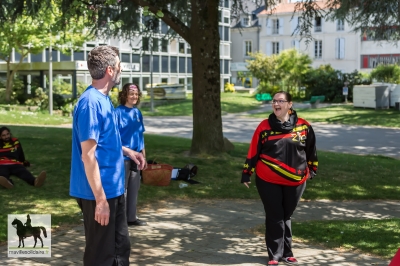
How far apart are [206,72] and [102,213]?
9.10 m

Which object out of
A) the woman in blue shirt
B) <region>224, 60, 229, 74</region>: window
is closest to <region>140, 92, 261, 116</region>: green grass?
<region>224, 60, 229, 74</region>: window

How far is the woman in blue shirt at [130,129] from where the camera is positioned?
7473mm

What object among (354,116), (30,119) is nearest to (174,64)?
(354,116)

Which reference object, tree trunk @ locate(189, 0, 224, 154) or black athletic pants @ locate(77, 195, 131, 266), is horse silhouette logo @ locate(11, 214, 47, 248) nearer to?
black athletic pants @ locate(77, 195, 131, 266)

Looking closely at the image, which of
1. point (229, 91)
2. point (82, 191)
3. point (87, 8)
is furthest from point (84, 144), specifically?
point (229, 91)

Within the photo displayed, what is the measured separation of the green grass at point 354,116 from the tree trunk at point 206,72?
18.0 m

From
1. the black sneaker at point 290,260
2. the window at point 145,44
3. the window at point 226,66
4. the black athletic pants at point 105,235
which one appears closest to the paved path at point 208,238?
the black sneaker at point 290,260

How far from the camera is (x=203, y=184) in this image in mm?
10930

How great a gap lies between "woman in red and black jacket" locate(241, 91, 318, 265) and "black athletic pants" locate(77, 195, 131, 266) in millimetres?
1957

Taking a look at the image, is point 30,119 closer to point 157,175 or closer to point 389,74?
point 157,175

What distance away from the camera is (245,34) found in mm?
81750

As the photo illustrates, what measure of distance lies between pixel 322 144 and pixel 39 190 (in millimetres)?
13419

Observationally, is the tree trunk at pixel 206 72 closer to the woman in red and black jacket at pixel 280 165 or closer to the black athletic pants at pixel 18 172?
the black athletic pants at pixel 18 172

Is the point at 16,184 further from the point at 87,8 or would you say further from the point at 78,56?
the point at 78,56
